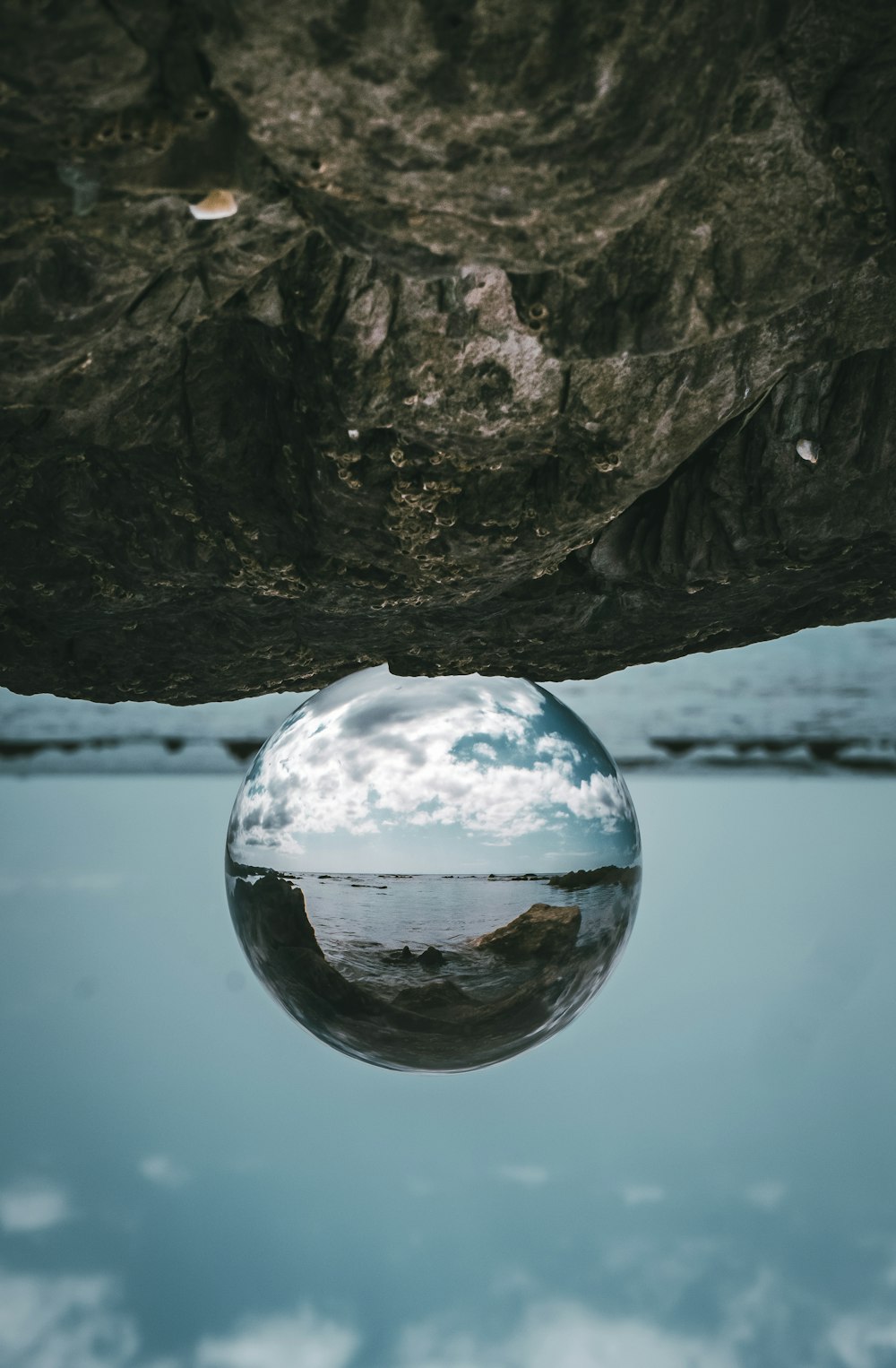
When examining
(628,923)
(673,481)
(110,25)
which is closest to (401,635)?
(673,481)

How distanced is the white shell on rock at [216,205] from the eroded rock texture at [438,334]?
0.17 ft

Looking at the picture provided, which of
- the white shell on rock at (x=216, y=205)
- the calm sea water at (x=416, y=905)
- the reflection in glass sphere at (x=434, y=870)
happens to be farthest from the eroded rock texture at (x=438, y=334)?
the calm sea water at (x=416, y=905)

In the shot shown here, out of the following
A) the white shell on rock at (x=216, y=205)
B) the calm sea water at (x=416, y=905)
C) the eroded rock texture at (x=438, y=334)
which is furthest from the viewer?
the calm sea water at (x=416, y=905)

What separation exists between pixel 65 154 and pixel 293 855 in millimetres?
1925

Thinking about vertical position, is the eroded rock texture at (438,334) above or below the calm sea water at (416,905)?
above

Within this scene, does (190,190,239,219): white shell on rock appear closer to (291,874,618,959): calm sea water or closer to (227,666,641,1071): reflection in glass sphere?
(227,666,641,1071): reflection in glass sphere

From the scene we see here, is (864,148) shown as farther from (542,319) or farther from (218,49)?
(218,49)

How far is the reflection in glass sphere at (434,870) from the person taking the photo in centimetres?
319

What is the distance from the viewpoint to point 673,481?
442cm

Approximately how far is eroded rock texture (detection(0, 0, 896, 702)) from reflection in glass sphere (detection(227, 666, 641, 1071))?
0.86m

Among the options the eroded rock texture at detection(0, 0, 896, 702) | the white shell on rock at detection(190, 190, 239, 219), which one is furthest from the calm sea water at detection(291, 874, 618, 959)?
the white shell on rock at detection(190, 190, 239, 219)

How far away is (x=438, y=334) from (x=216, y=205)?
0.99m

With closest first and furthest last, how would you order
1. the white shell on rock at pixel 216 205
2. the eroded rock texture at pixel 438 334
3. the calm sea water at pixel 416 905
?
the eroded rock texture at pixel 438 334 < the white shell on rock at pixel 216 205 < the calm sea water at pixel 416 905

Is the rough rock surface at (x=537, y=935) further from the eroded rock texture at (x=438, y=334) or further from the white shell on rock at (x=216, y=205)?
the white shell on rock at (x=216, y=205)
